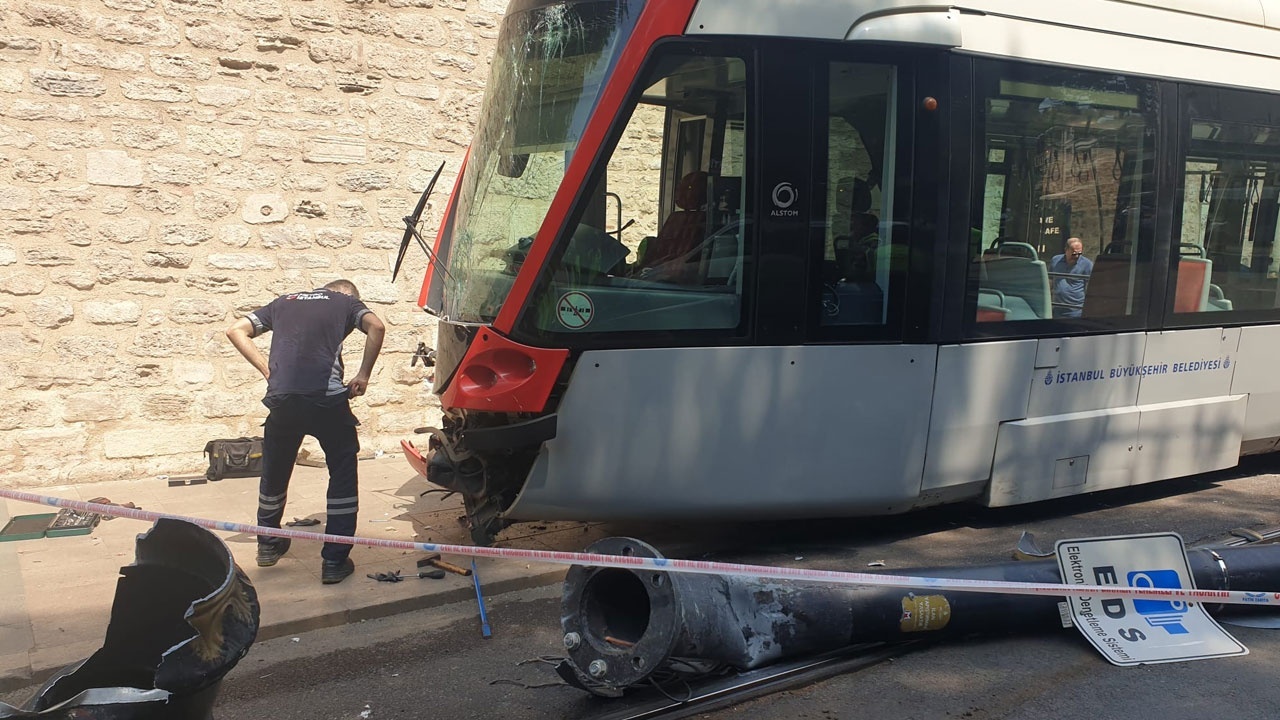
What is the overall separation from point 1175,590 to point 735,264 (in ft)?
7.91

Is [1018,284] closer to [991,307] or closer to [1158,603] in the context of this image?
[991,307]

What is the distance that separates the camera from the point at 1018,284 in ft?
18.0

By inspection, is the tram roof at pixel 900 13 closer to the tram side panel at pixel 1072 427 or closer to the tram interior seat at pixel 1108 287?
the tram interior seat at pixel 1108 287

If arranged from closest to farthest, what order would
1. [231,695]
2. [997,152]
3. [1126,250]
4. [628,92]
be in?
[231,695] < [628,92] < [997,152] < [1126,250]

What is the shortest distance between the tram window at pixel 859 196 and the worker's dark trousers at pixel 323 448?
2653 millimetres

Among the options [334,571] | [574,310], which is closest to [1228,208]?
[574,310]

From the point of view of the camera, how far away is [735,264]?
4.86m

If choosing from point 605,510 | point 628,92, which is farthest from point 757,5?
point 605,510

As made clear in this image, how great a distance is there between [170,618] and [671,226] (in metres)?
2.92

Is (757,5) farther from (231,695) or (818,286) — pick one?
(231,695)

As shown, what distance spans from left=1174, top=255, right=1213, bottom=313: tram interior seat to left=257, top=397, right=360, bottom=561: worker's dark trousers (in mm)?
5084

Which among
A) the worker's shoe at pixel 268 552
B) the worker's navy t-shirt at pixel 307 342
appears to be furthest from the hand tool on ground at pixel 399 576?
the worker's navy t-shirt at pixel 307 342

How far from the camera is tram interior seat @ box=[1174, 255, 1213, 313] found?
6.12 m

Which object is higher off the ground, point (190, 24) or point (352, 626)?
A: point (190, 24)
